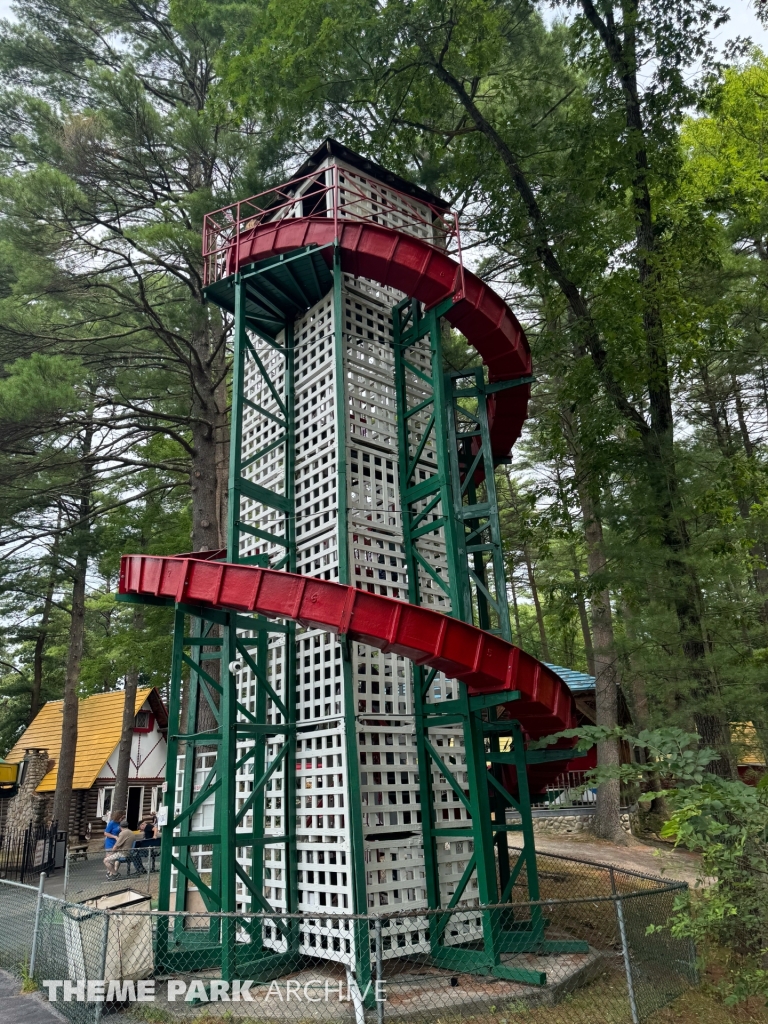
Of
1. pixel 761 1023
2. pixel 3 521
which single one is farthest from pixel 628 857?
pixel 3 521

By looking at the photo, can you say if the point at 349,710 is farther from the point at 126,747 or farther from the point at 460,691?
the point at 126,747

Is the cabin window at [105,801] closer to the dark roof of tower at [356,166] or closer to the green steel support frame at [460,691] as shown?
the green steel support frame at [460,691]

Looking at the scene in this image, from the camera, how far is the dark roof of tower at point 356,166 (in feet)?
36.1

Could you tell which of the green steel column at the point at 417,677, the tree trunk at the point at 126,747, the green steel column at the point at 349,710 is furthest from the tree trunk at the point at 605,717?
the tree trunk at the point at 126,747

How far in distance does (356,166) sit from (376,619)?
7.46 metres

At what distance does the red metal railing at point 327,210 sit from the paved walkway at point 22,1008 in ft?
29.6

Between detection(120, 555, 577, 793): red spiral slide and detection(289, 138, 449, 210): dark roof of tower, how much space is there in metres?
6.24

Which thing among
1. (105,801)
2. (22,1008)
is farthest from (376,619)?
(105,801)

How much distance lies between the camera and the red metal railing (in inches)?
423

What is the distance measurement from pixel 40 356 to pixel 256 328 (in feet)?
12.6

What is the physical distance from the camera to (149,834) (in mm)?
18609

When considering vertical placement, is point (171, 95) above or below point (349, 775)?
above

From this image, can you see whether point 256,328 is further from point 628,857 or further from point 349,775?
point 628,857

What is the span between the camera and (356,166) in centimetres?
1130
